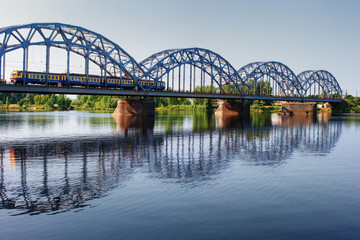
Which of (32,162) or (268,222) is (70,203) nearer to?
(268,222)

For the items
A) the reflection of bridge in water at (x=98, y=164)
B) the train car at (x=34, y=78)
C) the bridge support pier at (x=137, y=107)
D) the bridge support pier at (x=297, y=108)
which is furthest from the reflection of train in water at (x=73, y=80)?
the bridge support pier at (x=297, y=108)

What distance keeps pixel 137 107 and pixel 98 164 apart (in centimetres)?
7187

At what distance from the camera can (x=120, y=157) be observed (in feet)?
88.9

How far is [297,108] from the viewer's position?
147875 millimetres

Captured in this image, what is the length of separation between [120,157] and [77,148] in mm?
7305

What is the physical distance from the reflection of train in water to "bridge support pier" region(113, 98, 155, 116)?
216 inches

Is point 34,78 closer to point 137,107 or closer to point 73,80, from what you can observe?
point 73,80

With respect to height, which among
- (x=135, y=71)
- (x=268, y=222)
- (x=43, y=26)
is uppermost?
(x=43, y=26)

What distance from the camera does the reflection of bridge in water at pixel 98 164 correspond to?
16062 millimetres

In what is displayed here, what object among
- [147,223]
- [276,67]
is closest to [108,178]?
[147,223]

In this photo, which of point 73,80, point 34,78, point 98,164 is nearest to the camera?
point 98,164

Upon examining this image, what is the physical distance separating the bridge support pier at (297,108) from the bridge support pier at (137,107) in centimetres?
6903

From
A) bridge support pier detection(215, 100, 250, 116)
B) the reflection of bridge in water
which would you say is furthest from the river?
bridge support pier detection(215, 100, 250, 116)

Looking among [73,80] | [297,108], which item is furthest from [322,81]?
[73,80]
